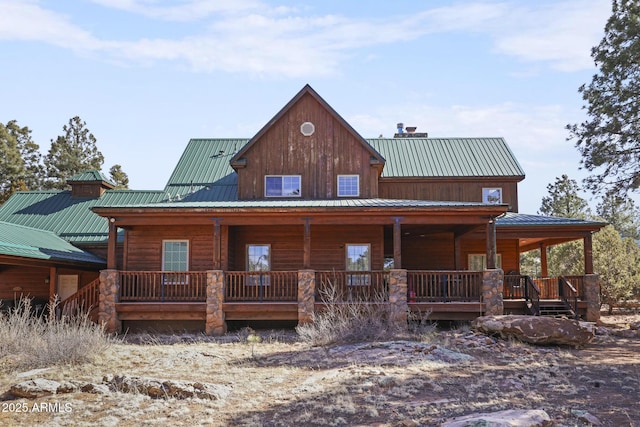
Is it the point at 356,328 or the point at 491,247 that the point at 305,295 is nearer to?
the point at 356,328

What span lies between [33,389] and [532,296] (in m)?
15.1

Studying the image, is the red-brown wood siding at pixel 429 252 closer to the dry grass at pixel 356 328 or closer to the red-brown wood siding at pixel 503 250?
the red-brown wood siding at pixel 503 250

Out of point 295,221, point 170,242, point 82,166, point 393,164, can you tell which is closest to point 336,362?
point 295,221

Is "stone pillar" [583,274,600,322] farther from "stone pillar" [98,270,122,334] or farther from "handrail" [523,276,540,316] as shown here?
"stone pillar" [98,270,122,334]

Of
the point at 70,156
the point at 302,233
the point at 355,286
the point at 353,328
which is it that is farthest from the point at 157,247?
the point at 70,156

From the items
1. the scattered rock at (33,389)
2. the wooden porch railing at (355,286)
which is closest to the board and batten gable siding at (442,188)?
the wooden porch railing at (355,286)

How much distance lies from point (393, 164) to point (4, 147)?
100ft

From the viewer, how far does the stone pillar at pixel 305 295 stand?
1841cm

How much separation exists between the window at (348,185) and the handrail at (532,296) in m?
6.55

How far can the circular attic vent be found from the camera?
885 inches

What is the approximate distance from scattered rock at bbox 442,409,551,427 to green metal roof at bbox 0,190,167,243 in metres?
16.9

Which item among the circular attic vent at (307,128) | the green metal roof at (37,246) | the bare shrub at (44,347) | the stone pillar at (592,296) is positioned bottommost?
the bare shrub at (44,347)

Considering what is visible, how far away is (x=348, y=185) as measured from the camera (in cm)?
2241

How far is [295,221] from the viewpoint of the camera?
62.3 feet
